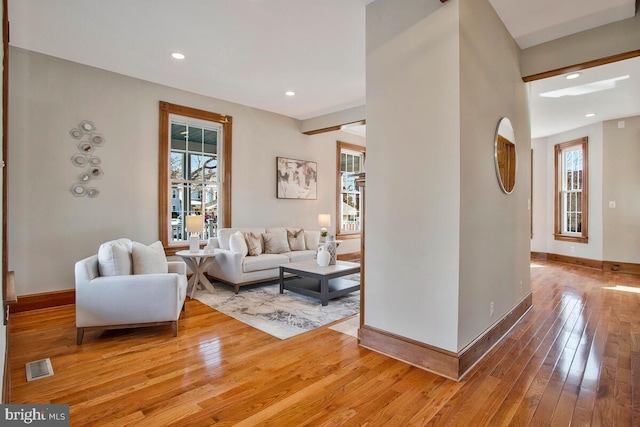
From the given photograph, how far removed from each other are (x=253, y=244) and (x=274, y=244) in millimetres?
419

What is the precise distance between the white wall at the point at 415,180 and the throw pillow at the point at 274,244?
278 cm

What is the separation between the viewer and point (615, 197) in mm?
6398

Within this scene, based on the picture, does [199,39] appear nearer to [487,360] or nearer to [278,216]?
[278,216]

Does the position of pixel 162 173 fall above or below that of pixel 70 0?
below

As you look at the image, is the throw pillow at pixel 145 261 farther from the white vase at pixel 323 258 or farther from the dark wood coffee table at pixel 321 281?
the white vase at pixel 323 258

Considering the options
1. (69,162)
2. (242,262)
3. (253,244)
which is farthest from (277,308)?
(69,162)

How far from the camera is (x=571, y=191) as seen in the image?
7301 millimetres

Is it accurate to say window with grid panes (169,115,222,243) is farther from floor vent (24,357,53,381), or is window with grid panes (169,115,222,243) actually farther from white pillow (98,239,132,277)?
floor vent (24,357,53,381)

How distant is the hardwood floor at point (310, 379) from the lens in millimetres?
1868

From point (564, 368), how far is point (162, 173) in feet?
16.4

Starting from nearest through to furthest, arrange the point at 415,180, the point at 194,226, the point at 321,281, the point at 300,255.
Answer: the point at 415,180 < the point at 321,281 < the point at 194,226 < the point at 300,255

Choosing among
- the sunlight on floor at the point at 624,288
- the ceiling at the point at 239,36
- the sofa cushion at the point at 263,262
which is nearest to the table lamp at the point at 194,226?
the sofa cushion at the point at 263,262

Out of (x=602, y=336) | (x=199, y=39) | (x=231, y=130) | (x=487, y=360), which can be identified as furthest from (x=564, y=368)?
(x=231, y=130)

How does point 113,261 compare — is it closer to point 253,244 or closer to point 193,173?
point 253,244
